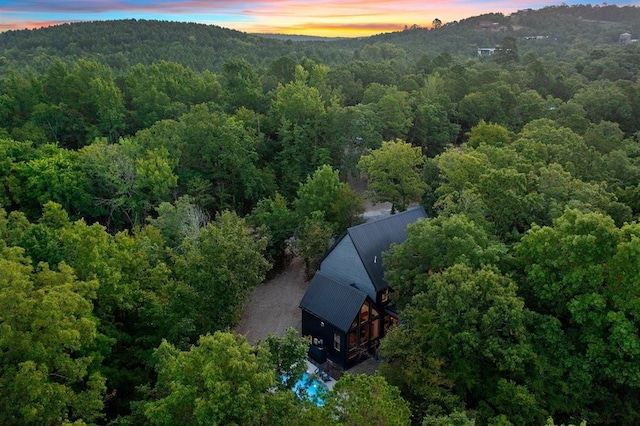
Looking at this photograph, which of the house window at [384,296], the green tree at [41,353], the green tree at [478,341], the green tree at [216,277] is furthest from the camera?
the house window at [384,296]

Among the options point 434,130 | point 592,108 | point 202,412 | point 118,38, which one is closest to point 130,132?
point 434,130

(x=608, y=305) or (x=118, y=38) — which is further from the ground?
(x=118, y=38)

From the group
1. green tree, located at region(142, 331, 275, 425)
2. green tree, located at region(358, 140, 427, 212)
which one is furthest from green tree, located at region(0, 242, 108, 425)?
green tree, located at region(358, 140, 427, 212)

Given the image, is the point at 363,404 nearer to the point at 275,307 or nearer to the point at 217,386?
the point at 217,386

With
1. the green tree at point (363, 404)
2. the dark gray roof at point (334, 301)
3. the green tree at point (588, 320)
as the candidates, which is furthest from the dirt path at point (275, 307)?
the green tree at point (588, 320)

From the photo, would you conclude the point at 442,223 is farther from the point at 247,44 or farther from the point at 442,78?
the point at 247,44

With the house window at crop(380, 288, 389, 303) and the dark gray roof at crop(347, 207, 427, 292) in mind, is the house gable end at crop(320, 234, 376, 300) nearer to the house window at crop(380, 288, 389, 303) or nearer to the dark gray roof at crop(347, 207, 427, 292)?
the dark gray roof at crop(347, 207, 427, 292)

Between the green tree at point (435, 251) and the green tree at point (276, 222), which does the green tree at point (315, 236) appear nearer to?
the green tree at point (276, 222)

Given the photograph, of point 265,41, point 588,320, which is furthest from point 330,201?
point 265,41
